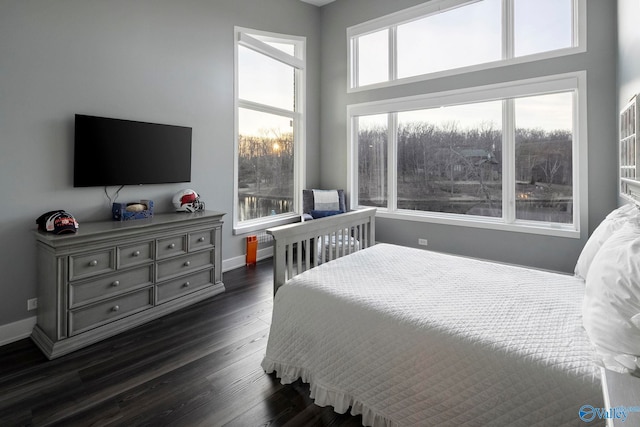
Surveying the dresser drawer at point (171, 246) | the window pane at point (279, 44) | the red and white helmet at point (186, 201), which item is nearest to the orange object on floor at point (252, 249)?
the red and white helmet at point (186, 201)

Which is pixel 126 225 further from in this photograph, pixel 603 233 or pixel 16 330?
pixel 603 233

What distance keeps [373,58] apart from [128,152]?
143 inches

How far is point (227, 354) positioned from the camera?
7.61 feet

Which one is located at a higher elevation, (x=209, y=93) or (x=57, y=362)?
(x=209, y=93)

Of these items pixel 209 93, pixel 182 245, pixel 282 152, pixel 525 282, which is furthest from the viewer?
pixel 282 152

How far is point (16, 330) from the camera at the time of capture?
254 centimetres

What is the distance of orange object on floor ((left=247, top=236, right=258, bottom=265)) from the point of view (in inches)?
173

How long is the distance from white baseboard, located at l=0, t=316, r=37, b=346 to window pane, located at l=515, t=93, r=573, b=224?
4806 mm

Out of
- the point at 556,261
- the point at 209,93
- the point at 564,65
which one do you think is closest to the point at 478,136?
the point at 564,65

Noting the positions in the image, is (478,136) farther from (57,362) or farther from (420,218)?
(57,362)

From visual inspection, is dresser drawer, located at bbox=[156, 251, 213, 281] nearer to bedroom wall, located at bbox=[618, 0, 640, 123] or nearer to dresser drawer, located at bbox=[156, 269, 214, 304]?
dresser drawer, located at bbox=[156, 269, 214, 304]

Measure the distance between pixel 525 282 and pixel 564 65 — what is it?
9.03 ft

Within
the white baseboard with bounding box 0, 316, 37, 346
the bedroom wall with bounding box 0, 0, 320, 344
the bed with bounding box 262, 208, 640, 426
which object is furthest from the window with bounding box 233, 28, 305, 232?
the bed with bounding box 262, 208, 640, 426

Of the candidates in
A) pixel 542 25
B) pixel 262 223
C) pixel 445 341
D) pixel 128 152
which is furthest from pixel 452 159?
pixel 128 152
